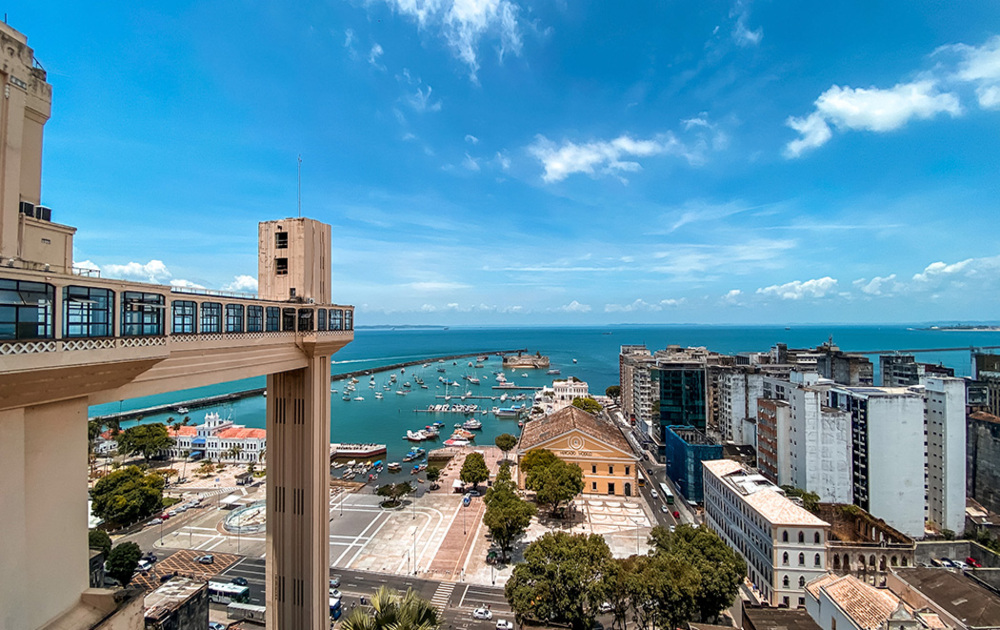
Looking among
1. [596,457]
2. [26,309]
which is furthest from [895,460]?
[26,309]

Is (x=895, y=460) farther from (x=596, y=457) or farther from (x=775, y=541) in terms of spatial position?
(x=596, y=457)

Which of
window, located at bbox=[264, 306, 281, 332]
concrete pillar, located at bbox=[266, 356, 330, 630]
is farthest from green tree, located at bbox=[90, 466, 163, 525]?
window, located at bbox=[264, 306, 281, 332]

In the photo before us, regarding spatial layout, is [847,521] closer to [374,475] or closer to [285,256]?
[285,256]

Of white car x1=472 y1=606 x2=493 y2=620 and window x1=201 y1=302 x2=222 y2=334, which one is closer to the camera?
window x1=201 y1=302 x2=222 y2=334

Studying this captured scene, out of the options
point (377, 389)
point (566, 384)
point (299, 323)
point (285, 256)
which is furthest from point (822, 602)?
point (377, 389)

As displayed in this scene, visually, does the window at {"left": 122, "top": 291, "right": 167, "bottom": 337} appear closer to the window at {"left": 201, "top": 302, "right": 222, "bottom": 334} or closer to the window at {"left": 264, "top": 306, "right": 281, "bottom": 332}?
the window at {"left": 201, "top": 302, "right": 222, "bottom": 334}

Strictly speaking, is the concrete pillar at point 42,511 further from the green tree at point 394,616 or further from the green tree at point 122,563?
the green tree at point 122,563
